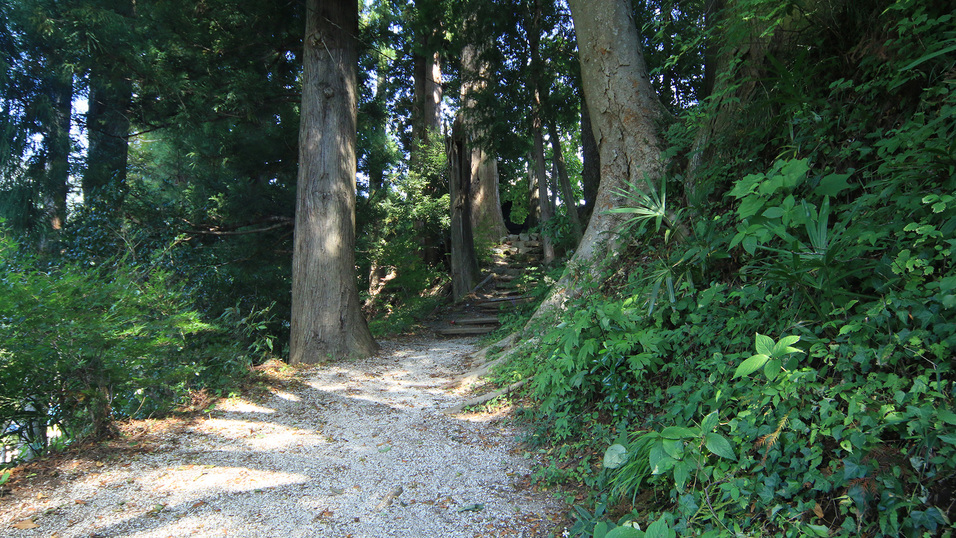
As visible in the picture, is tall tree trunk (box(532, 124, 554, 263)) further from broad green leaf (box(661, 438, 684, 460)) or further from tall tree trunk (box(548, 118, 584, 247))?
broad green leaf (box(661, 438, 684, 460))

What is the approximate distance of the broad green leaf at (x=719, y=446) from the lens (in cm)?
193

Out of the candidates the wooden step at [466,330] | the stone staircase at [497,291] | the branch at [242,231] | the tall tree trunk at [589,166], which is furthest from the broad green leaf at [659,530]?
the branch at [242,231]

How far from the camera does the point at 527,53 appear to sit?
9.14m

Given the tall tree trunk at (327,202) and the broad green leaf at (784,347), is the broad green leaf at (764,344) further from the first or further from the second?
the tall tree trunk at (327,202)

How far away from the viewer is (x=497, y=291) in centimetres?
1209

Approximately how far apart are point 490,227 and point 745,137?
37.6 feet

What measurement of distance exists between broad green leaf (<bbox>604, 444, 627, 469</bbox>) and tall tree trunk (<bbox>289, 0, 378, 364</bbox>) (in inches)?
202

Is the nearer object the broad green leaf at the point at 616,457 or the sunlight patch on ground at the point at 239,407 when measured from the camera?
the broad green leaf at the point at 616,457

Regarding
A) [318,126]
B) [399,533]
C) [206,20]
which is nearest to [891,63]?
[399,533]

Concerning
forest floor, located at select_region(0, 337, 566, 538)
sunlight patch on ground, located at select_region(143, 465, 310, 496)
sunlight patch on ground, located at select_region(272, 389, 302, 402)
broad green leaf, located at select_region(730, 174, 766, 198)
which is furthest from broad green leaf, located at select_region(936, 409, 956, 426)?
sunlight patch on ground, located at select_region(272, 389, 302, 402)

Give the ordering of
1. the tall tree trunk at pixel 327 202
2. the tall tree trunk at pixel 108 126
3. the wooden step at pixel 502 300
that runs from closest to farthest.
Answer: the tall tree trunk at pixel 327 202
the tall tree trunk at pixel 108 126
the wooden step at pixel 502 300

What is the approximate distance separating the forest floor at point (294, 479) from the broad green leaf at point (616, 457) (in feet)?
1.35

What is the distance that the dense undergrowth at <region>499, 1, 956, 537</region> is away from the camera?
5.63ft

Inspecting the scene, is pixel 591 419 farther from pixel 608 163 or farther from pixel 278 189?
pixel 278 189
